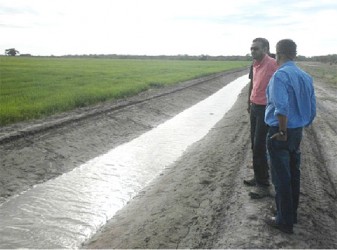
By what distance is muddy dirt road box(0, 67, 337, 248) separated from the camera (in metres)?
4.52

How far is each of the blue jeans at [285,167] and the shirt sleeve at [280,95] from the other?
0.86ft

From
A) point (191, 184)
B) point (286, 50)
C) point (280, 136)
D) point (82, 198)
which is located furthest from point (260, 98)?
point (82, 198)

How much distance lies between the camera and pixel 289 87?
3.99 m

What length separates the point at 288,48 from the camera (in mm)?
4156

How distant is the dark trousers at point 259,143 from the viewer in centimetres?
529

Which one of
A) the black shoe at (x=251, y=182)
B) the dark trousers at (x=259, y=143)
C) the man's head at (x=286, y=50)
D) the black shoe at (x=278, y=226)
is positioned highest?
the man's head at (x=286, y=50)

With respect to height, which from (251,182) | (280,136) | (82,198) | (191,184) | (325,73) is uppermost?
(280,136)

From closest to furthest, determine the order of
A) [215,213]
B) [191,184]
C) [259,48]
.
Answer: [215,213] < [259,48] < [191,184]

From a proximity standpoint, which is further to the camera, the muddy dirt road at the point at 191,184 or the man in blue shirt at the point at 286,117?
the muddy dirt road at the point at 191,184

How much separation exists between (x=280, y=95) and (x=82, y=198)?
372cm

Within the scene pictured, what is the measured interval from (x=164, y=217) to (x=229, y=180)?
5.37ft

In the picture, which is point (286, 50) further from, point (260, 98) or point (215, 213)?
point (215, 213)

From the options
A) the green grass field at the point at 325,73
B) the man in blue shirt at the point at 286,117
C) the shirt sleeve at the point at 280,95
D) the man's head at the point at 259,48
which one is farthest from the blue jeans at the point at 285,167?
the green grass field at the point at 325,73

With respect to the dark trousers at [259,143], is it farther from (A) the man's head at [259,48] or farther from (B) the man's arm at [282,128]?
(B) the man's arm at [282,128]
